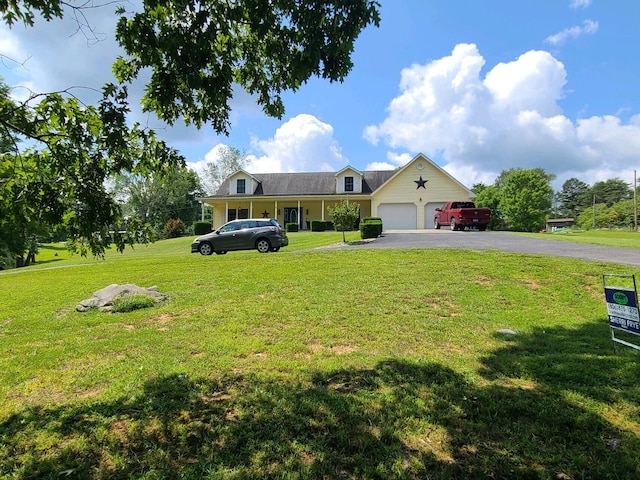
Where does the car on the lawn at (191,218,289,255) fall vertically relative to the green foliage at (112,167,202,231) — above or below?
below

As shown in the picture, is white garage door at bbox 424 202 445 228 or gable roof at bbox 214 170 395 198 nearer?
white garage door at bbox 424 202 445 228

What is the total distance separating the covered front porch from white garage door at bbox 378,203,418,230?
295cm

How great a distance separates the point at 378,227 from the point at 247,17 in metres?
16.5

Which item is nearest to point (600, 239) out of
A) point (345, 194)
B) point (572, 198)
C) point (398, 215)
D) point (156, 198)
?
point (398, 215)

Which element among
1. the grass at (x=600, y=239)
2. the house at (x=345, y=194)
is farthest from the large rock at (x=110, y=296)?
the house at (x=345, y=194)

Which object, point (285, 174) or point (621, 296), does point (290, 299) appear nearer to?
point (621, 296)

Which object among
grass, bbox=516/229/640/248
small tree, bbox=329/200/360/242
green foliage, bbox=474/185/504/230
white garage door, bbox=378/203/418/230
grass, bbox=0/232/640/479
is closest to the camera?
grass, bbox=0/232/640/479

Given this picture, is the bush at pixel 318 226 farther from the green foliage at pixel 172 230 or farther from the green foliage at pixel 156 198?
the green foliage at pixel 156 198

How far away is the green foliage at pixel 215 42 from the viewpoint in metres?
2.78

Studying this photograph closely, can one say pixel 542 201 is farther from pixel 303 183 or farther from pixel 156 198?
pixel 156 198

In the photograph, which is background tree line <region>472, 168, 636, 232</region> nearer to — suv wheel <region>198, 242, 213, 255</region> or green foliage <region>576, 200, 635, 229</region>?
green foliage <region>576, 200, 635, 229</region>

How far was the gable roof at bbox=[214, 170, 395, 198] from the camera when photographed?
32.5 metres

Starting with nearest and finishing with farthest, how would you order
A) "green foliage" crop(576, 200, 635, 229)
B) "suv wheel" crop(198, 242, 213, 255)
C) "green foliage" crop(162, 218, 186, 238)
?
"suv wheel" crop(198, 242, 213, 255) < "green foliage" crop(162, 218, 186, 238) < "green foliage" crop(576, 200, 635, 229)

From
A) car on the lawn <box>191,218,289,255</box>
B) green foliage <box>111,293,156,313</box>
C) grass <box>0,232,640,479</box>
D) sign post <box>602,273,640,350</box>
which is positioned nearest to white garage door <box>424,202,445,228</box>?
car on the lawn <box>191,218,289,255</box>
